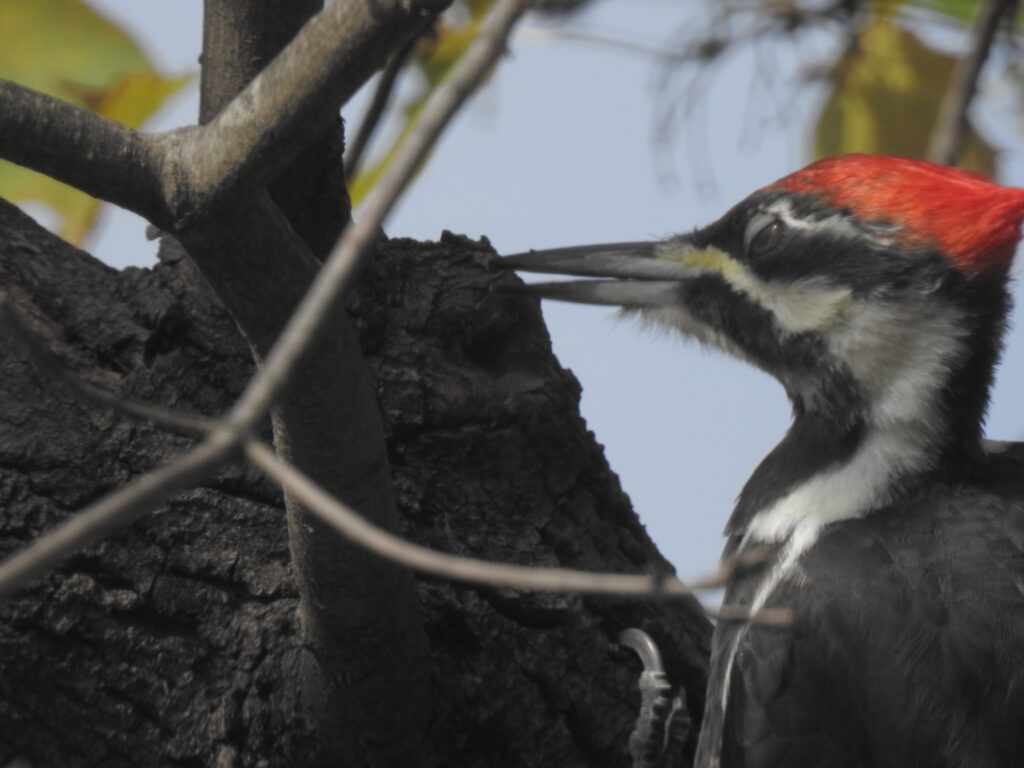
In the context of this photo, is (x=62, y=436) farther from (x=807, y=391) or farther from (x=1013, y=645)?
(x=1013, y=645)

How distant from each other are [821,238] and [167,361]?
1.03m

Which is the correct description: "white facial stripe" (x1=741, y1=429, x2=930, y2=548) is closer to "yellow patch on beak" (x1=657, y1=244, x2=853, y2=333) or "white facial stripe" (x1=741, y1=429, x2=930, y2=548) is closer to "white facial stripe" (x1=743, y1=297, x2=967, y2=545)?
"white facial stripe" (x1=743, y1=297, x2=967, y2=545)

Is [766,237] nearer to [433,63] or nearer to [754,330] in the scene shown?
[754,330]

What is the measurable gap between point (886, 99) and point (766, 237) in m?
0.79

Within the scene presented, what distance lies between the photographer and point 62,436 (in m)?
1.84

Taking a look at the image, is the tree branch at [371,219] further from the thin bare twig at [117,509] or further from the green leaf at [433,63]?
the green leaf at [433,63]

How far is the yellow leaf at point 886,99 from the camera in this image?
2818 millimetres

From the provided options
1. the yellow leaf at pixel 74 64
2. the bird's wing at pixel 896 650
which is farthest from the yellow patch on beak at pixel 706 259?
the yellow leaf at pixel 74 64

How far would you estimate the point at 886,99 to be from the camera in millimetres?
2842

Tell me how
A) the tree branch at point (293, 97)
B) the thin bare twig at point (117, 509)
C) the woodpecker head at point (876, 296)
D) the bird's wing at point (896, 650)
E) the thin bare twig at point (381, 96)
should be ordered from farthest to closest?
the thin bare twig at point (381, 96), the woodpecker head at point (876, 296), the bird's wing at point (896, 650), the tree branch at point (293, 97), the thin bare twig at point (117, 509)

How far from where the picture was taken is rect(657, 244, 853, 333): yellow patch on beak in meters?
2.16

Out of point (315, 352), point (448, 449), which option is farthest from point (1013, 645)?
point (315, 352)

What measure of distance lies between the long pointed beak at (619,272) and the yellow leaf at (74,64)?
700 mm

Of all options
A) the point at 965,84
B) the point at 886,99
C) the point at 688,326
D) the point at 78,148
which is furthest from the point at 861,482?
the point at 78,148
